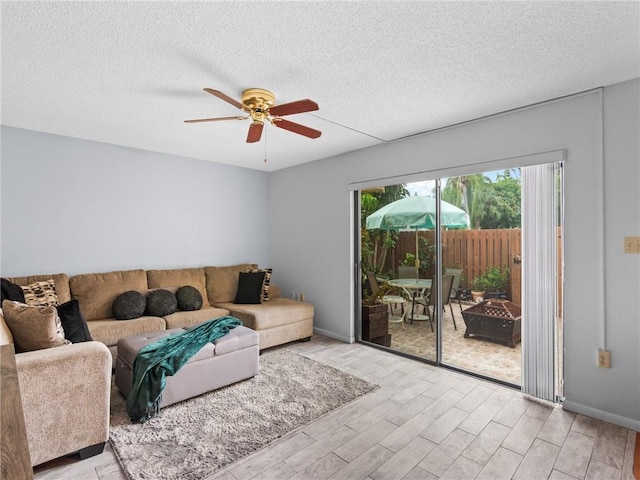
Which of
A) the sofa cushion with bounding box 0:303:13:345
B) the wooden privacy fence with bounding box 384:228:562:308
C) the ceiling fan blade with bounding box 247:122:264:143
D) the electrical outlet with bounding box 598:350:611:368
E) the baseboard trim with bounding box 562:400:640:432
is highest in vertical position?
the ceiling fan blade with bounding box 247:122:264:143

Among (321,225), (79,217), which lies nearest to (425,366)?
(321,225)

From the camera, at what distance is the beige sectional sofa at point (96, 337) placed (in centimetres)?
197

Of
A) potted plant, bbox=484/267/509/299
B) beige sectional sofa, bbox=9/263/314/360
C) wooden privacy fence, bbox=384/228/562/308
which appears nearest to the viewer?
wooden privacy fence, bbox=384/228/562/308

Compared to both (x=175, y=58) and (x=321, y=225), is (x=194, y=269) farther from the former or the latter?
(x=175, y=58)

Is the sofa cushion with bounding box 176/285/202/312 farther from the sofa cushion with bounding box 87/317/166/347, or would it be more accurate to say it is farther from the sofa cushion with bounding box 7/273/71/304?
the sofa cushion with bounding box 7/273/71/304

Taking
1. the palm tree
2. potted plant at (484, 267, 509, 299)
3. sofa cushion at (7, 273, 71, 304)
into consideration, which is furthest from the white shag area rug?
the palm tree

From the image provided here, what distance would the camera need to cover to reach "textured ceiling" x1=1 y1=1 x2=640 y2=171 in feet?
5.72

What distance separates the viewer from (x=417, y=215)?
3768 millimetres

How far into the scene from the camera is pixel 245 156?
15.4 ft

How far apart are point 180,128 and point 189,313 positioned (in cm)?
207

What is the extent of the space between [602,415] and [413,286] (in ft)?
6.24

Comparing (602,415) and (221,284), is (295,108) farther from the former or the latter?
(602,415)

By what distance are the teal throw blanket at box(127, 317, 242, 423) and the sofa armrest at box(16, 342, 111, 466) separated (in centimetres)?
35

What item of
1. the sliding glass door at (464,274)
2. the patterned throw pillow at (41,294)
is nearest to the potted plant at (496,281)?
the sliding glass door at (464,274)
